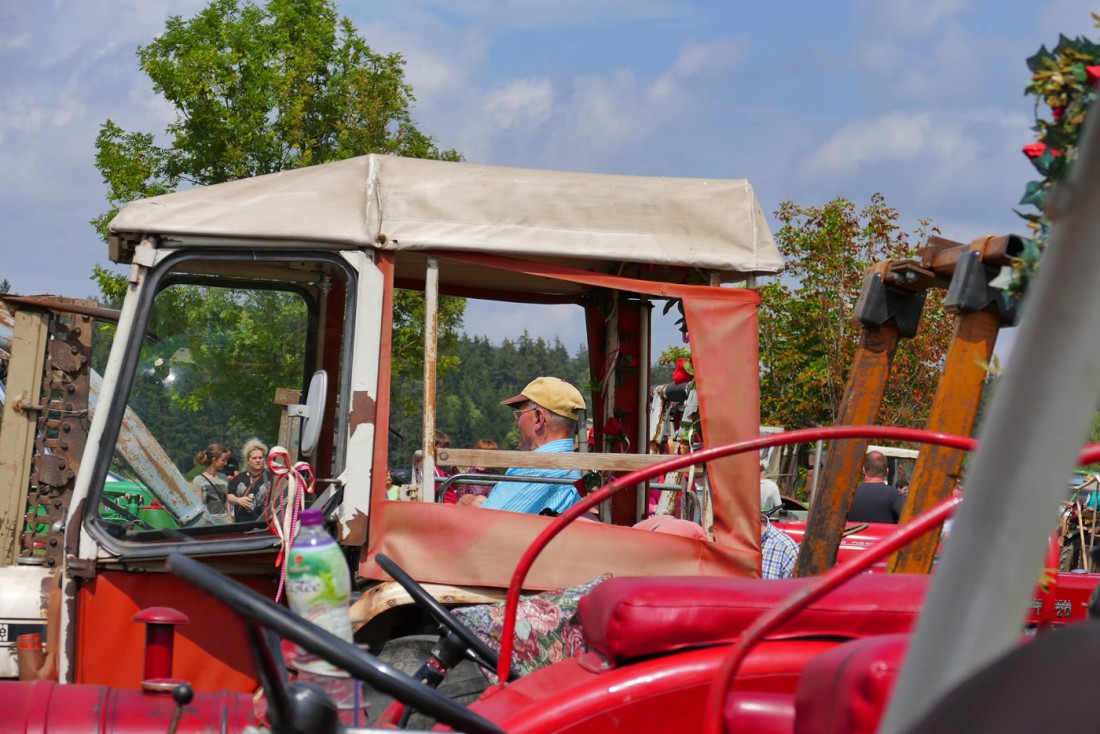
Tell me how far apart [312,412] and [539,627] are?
3.45 ft

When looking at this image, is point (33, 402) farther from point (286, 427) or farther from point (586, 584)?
point (586, 584)

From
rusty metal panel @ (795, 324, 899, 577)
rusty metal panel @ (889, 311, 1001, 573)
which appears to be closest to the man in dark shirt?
rusty metal panel @ (795, 324, 899, 577)

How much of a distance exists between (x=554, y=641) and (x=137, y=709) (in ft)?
3.64

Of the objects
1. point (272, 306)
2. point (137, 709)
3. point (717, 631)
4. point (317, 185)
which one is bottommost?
point (137, 709)

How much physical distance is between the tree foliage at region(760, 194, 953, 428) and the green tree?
660cm

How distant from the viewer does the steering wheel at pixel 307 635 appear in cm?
156

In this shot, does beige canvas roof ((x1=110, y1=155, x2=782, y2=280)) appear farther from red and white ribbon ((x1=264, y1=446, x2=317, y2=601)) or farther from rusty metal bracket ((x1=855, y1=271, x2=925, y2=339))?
red and white ribbon ((x1=264, y1=446, x2=317, y2=601))

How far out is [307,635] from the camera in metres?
1.57

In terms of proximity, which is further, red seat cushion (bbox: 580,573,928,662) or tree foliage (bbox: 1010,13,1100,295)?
red seat cushion (bbox: 580,573,928,662)

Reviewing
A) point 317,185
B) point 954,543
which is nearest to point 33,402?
point 317,185

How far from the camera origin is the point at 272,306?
4.32m

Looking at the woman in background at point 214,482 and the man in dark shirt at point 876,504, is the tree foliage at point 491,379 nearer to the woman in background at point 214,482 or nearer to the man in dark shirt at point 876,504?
the man in dark shirt at point 876,504

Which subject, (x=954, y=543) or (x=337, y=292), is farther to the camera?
(x=337, y=292)

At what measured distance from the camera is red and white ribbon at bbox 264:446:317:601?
358cm
